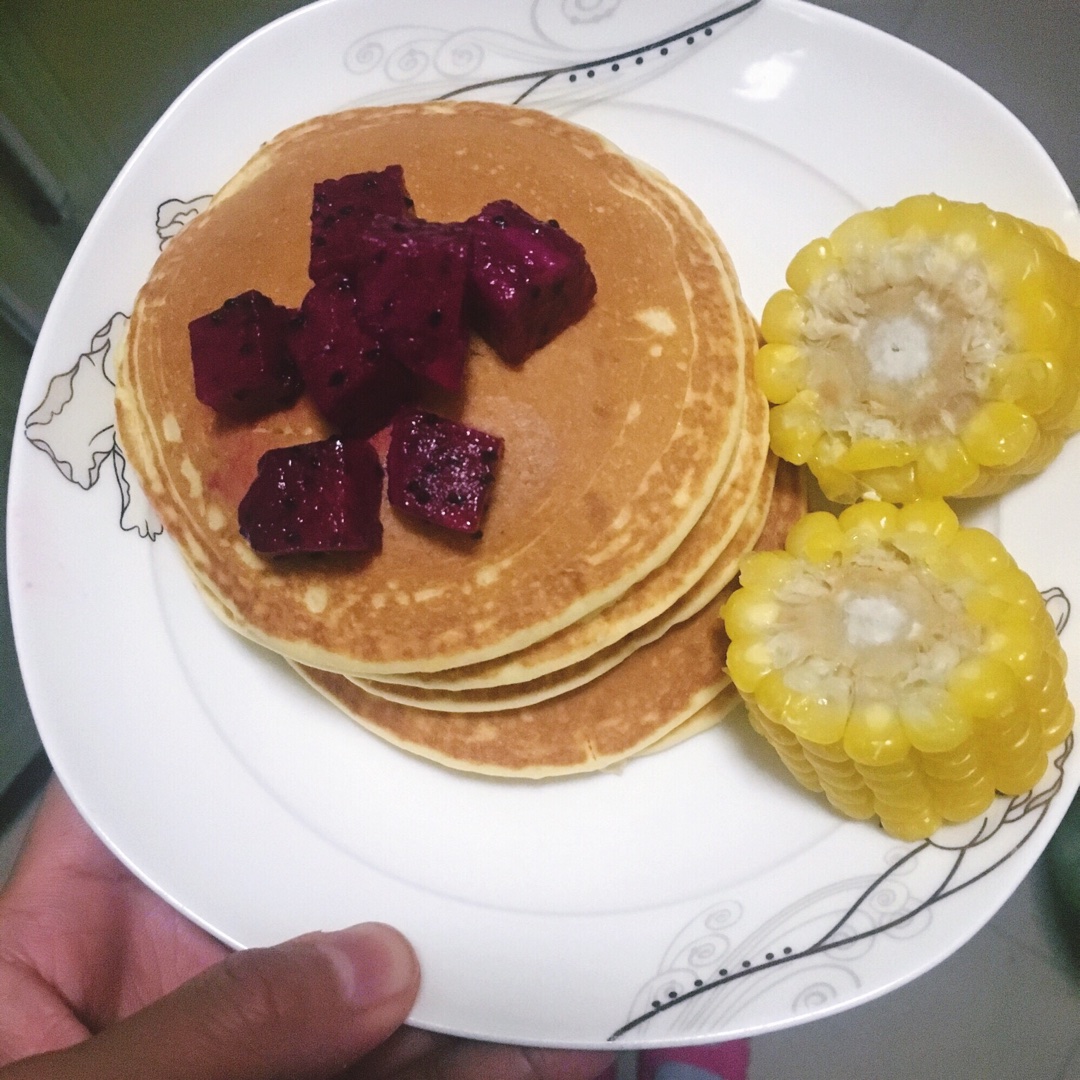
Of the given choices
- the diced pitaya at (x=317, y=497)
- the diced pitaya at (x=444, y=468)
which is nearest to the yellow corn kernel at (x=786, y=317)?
the diced pitaya at (x=444, y=468)

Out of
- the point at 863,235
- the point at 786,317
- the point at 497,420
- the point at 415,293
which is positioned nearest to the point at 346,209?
the point at 415,293

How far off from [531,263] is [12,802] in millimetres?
2400

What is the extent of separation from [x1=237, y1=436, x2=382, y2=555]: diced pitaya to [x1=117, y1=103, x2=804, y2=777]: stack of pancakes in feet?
0.24

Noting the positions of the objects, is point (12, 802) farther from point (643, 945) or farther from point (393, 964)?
point (643, 945)

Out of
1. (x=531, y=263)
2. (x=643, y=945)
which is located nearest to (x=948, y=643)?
(x=643, y=945)

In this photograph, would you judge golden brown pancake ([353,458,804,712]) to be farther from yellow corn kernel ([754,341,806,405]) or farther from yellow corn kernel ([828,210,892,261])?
yellow corn kernel ([828,210,892,261])

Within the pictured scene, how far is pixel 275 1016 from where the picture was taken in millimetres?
1408

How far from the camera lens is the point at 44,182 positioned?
273cm

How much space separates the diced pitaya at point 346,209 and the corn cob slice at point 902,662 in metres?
0.83

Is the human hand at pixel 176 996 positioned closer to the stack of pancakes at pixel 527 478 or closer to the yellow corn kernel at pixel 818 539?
the stack of pancakes at pixel 527 478

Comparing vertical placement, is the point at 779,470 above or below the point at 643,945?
above

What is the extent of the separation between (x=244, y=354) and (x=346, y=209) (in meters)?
0.28

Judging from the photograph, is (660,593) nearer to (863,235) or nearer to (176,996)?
(863,235)

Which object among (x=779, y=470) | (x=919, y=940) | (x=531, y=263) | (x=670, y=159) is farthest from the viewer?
(x=670, y=159)
